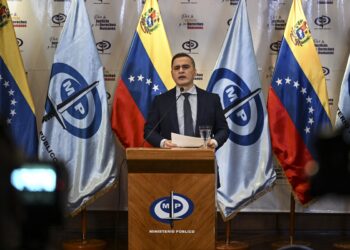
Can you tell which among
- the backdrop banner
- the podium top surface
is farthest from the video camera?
the backdrop banner

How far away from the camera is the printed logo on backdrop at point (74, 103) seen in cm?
544

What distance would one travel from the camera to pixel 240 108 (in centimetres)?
557

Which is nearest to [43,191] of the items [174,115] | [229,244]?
[174,115]

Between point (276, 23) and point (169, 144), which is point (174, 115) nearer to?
point (169, 144)

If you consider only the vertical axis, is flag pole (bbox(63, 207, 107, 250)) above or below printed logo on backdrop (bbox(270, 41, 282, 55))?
below

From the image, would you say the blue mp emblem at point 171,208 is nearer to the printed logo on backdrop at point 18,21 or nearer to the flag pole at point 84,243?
the flag pole at point 84,243

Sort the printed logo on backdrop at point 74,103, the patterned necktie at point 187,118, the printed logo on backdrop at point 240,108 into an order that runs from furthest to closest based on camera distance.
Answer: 1. the printed logo on backdrop at point 240,108
2. the printed logo on backdrop at point 74,103
3. the patterned necktie at point 187,118

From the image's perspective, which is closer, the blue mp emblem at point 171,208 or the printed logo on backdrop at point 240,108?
the blue mp emblem at point 171,208

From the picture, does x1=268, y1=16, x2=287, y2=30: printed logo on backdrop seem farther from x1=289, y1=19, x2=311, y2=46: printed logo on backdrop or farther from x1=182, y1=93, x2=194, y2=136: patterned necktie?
x1=182, y1=93, x2=194, y2=136: patterned necktie

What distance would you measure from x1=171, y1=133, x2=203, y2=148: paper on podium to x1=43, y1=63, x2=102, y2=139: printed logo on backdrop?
171cm

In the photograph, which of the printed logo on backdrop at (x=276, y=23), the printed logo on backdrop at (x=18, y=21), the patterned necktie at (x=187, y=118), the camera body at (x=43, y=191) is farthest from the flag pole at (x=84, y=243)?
the camera body at (x=43, y=191)

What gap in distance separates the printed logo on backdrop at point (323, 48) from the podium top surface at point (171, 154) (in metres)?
2.69

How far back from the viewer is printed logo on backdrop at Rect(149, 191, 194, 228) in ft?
12.7

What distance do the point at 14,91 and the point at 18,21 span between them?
0.94 metres
